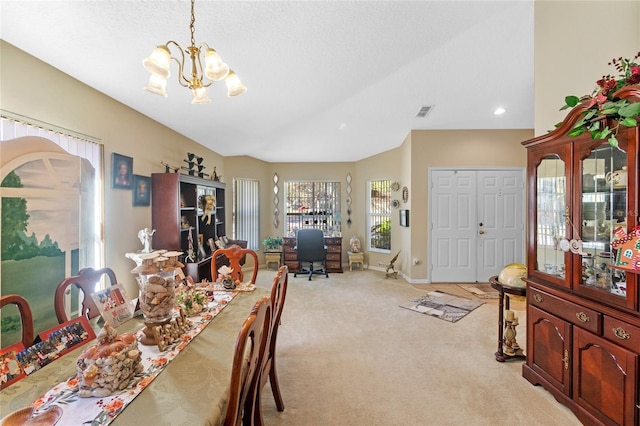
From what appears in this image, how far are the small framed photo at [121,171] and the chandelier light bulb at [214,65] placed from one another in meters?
1.84

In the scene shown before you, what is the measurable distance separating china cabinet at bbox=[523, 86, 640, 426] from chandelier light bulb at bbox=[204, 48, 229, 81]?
81.3 inches

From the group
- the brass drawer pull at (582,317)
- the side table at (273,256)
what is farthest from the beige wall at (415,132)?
the side table at (273,256)

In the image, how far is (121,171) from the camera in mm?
2730

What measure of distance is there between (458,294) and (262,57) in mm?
4245

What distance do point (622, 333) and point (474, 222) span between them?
11.8 ft

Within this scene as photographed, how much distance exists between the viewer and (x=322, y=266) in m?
6.23

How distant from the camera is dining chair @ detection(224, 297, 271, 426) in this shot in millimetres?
901

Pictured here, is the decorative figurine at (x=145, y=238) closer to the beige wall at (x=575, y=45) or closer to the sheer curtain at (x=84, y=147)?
the sheer curtain at (x=84, y=147)

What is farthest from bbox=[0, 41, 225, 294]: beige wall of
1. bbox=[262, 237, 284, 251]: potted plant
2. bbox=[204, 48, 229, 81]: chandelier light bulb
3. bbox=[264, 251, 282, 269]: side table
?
bbox=[264, 251, 282, 269]: side table

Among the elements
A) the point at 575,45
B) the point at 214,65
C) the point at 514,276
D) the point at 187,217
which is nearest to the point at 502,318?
the point at 514,276

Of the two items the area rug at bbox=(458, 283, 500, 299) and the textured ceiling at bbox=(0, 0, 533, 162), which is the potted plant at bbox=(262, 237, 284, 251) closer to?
the textured ceiling at bbox=(0, 0, 533, 162)

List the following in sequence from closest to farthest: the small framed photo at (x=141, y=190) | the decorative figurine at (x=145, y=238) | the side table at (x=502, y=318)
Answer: the side table at (x=502, y=318) < the decorative figurine at (x=145, y=238) < the small framed photo at (x=141, y=190)

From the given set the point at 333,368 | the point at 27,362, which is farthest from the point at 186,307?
the point at 333,368

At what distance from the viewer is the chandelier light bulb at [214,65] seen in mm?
1392
